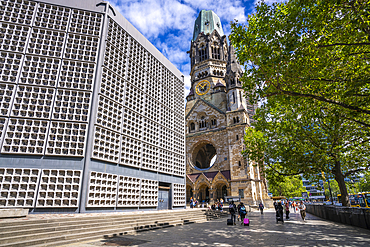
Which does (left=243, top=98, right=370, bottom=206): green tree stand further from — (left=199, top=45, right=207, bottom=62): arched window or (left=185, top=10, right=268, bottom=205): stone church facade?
(left=199, top=45, right=207, bottom=62): arched window

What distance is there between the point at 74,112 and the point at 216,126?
30.2m

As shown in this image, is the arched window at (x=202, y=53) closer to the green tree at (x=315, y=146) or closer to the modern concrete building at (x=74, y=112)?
the modern concrete building at (x=74, y=112)

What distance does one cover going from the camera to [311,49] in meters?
9.72

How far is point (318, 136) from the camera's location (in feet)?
52.9

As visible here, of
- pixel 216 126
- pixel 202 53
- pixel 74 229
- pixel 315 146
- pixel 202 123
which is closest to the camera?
pixel 74 229

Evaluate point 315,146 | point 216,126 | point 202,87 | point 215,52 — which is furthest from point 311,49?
point 215,52

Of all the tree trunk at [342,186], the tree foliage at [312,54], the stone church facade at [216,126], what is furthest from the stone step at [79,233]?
the stone church facade at [216,126]

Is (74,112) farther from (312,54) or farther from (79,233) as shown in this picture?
(312,54)

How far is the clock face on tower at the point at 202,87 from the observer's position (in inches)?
1930

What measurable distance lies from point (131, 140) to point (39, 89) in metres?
7.49

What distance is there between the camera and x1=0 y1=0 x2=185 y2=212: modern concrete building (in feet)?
42.5

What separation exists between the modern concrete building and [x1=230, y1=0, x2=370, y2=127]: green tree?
10574 mm

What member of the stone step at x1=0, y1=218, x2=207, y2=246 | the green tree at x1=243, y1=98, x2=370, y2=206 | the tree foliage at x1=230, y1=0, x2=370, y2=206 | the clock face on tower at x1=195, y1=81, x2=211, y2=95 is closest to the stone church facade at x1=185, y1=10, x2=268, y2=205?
the clock face on tower at x1=195, y1=81, x2=211, y2=95

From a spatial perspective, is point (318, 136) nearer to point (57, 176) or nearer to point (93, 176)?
point (93, 176)
